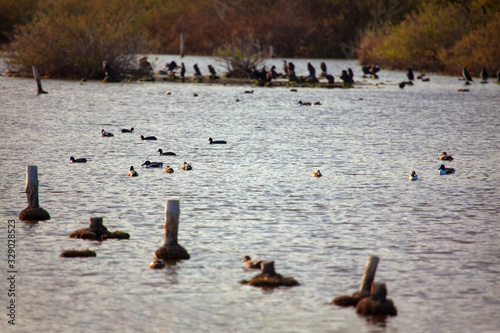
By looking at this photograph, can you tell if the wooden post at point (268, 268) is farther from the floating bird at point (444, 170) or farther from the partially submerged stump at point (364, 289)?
the floating bird at point (444, 170)

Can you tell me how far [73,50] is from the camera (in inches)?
1939

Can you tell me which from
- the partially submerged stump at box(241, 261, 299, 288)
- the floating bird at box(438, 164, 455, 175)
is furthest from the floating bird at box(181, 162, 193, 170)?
the partially submerged stump at box(241, 261, 299, 288)

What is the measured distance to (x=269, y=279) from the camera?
9367 millimetres

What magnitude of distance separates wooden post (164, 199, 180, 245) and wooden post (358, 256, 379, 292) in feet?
9.25

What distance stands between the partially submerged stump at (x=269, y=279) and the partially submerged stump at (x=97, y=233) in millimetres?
2835

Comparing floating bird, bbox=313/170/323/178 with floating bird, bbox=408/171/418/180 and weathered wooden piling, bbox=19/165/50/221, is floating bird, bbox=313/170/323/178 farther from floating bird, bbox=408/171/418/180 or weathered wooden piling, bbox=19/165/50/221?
weathered wooden piling, bbox=19/165/50/221

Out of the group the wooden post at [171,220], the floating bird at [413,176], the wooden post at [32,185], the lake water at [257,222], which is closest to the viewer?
the lake water at [257,222]

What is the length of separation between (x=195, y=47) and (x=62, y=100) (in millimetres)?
68404

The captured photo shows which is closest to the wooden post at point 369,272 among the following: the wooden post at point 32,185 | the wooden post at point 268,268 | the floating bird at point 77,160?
the wooden post at point 268,268

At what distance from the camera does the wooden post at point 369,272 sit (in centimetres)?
858

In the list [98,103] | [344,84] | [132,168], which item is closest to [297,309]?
[132,168]

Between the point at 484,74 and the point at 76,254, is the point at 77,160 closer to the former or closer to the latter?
the point at 76,254

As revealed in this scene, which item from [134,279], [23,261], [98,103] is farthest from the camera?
[98,103]

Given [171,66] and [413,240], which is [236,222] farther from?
[171,66]
